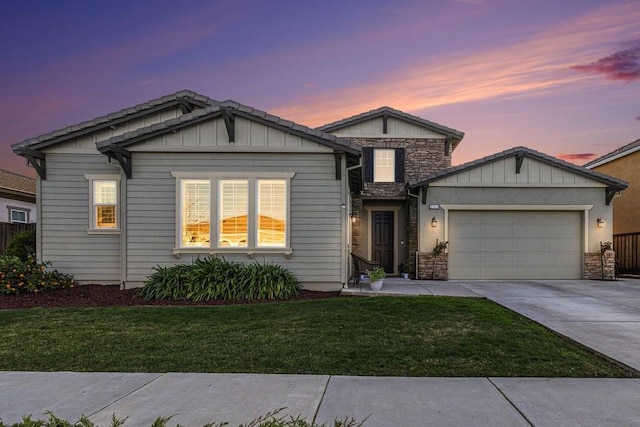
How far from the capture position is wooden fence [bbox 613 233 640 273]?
14.3m

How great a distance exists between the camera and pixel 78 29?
43.2 feet

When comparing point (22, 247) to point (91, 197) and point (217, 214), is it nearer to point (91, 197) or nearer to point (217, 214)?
point (91, 197)

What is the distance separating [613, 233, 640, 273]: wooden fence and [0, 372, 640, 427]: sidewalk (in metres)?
12.9

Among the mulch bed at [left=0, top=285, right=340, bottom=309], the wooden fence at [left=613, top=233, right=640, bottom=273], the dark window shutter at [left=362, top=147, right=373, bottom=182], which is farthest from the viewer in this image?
the dark window shutter at [left=362, top=147, right=373, bottom=182]

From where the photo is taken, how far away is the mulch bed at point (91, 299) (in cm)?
867

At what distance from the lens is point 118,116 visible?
1114cm

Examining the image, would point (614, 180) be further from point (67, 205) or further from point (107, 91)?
point (107, 91)

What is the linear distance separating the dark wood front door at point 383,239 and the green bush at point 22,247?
10.6m

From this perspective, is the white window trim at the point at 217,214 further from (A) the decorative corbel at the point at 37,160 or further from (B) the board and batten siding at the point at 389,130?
(B) the board and batten siding at the point at 389,130

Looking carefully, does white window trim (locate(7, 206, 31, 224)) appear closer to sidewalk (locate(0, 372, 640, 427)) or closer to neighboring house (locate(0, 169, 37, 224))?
neighboring house (locate(0, 169, 37, 224))

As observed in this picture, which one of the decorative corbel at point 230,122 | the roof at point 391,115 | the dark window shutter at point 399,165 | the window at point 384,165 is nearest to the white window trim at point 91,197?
the decorative corbel at point 230,122

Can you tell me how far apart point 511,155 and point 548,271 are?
375 cm

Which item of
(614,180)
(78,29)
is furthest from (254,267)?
(614,180)

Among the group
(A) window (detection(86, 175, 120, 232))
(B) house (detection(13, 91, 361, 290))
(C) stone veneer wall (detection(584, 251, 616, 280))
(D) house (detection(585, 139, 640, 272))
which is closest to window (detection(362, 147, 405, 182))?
(B) house (detection(13, 91, 361, 290))
